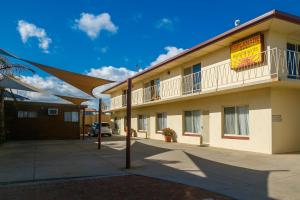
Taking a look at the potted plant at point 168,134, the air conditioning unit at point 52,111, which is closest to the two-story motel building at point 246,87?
the potted plant at point 168,134

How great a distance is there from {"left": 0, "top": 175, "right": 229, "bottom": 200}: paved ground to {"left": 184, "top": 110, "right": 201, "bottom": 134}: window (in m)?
11.5

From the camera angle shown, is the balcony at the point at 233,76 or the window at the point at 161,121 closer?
the balcony at the point at 233,76

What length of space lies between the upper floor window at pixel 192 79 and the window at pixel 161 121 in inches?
169

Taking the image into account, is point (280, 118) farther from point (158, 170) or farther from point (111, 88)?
point (111, 88)

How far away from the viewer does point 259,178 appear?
319 inches

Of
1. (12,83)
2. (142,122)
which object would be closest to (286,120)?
(12,83)

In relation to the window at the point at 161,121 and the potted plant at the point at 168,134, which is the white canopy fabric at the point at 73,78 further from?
the window at the point at 161,121

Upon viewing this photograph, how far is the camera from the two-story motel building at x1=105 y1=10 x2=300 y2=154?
1342cm

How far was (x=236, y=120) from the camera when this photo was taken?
51.3ft

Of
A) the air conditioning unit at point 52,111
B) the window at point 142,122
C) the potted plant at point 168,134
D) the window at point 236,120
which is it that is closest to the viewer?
the window at point 236,120

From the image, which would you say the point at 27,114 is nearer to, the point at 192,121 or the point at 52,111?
the point at 52,111

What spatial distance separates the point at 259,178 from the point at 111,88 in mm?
28744

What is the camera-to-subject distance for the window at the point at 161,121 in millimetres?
24048

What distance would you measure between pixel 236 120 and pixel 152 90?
11407 mm
